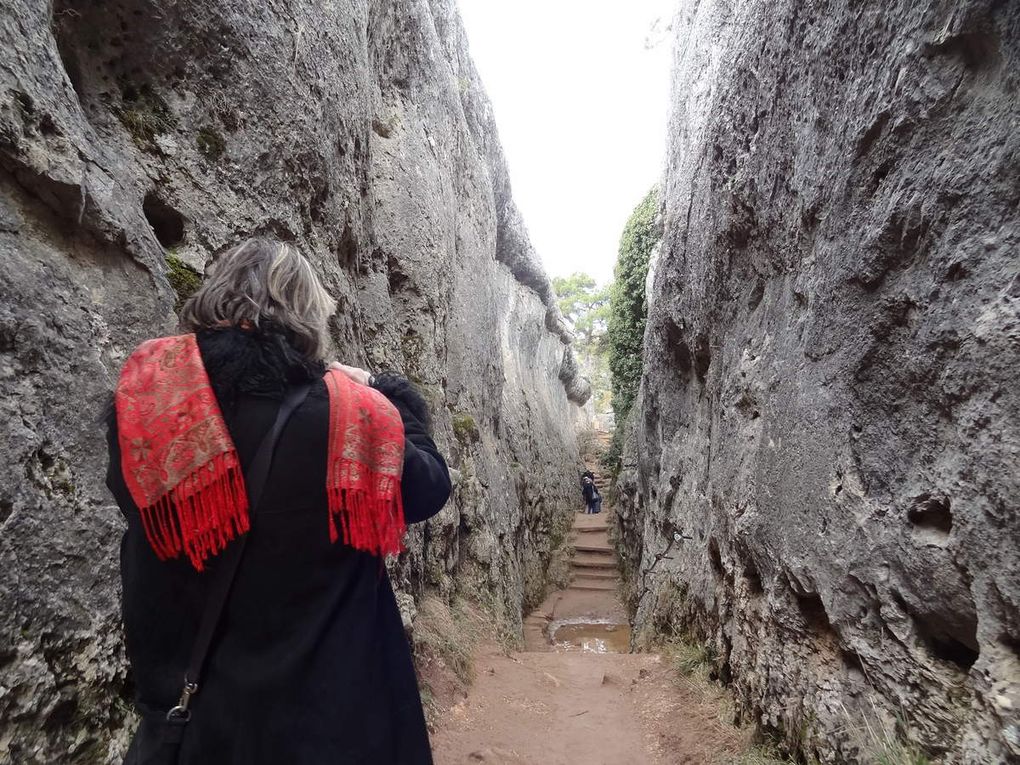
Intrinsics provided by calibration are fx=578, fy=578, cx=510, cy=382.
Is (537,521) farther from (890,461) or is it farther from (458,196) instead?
(890,461)

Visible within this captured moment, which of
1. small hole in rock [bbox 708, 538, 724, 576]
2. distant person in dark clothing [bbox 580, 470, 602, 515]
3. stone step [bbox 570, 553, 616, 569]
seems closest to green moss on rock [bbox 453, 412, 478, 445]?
small hole in rock [bbox 708, 538, 724, 576]

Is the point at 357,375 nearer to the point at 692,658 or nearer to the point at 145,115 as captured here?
the point at 145,115

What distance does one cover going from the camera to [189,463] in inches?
52.9

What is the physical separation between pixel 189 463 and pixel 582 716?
4.61 m

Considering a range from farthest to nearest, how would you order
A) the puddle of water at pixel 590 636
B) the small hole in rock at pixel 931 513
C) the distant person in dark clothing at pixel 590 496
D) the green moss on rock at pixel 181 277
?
the distant person in dark clothing at pixel 590 496, the puddle of water at pixel 590 636, the green moss on rock at pixel 181 277, the small hole in rock at pixel 931 513

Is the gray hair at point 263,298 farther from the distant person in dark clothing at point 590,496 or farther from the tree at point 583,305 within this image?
the tree at point 583,305

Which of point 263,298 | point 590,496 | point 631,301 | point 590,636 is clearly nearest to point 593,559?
point 590,496

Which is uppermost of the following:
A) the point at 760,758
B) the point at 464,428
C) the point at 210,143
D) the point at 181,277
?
the point at 210,143

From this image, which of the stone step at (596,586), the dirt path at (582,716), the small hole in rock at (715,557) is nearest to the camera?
the dirt path at (582,716)

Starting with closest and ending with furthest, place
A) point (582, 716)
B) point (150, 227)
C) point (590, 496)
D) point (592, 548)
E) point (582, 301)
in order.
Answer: point (150, 227)
point (582, 716)
point (592, 548)
point (590, 496)
point (582, 301)

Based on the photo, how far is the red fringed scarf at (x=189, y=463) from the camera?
1343mm

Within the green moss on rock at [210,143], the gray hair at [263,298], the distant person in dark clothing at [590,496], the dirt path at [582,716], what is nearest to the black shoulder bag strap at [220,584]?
the gray hair at [263,298]

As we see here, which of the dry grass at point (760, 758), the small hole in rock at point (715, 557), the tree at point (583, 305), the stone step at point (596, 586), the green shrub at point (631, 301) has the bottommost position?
the stone step at point (596, 586)

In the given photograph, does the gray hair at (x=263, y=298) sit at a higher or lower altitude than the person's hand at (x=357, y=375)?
higher
